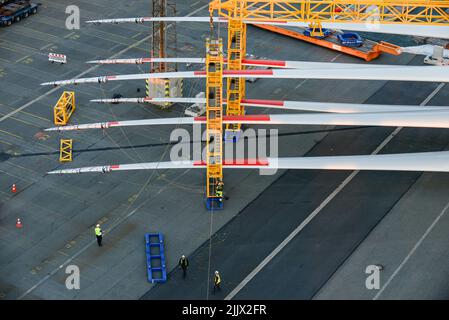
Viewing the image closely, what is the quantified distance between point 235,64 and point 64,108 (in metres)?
15.9

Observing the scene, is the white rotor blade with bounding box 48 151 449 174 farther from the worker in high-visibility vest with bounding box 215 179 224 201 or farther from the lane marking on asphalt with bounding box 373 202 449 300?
the lane marking on asphalt with bounding box 373 202 449 300

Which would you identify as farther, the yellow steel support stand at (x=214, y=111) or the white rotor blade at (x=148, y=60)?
the white rotor blade at (x=148, y=60)

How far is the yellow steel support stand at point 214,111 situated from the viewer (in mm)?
71500

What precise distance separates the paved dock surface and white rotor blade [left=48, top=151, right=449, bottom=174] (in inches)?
116

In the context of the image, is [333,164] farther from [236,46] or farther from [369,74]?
[236,46]

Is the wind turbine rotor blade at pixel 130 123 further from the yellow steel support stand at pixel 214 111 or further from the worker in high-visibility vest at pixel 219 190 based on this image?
the worker in high-visibility vest at pixel 219 190

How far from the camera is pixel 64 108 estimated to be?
275 feet

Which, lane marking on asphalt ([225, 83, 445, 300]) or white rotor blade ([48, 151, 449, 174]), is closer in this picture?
lane marking on asphalt ([225, 83, 445, 300])

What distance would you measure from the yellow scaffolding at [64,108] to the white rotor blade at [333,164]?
11097mm

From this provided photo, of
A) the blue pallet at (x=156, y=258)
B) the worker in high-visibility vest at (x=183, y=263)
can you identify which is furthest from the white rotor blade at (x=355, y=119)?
the worker in high-visibility vest at (x=183, y=263)

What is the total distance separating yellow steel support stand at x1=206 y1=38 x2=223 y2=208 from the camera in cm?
7150

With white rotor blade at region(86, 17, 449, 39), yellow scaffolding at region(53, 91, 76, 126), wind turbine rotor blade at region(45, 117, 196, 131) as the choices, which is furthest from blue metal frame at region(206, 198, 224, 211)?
yellow scaffolding at region(53, 91, 76, 126)

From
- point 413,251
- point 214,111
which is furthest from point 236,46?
point 413,251
